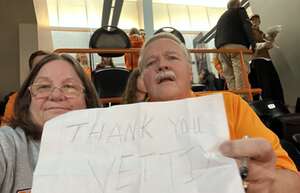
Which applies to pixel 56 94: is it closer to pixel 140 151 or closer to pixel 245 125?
pixel 140 151

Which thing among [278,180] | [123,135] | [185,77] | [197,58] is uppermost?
[197,58]

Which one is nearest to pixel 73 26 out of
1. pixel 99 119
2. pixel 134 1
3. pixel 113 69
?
pixel 134 1

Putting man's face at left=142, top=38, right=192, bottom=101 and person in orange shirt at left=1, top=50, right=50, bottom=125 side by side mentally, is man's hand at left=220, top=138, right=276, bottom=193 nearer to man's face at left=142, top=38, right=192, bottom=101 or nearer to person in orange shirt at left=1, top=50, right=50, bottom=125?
man's face at left=142, top=38, right=192, bottom=101

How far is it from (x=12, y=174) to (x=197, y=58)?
5.96 metres

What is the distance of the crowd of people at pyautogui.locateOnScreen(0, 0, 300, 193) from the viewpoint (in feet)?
2.11

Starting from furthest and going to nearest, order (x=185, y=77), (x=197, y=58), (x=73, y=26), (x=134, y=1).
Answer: (x=134, y=1)
(x=73, y=26)
(x=197, y=58)
(x=185, y=77)

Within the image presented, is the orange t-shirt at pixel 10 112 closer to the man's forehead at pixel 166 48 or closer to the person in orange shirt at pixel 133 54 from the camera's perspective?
the man's forehead at pixel 166 48

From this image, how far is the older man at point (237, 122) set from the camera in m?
0.61

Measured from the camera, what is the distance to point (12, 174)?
0.81 metres

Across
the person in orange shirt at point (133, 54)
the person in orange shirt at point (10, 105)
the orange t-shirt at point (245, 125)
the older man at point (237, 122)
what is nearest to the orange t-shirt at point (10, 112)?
the person in orange shirt at point (10, 105)

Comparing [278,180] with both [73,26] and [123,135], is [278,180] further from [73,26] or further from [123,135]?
[73,26]

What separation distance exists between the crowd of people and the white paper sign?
4 centimetres

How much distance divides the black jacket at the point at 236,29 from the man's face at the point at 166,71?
231 centimetres

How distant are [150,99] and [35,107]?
473 mm
